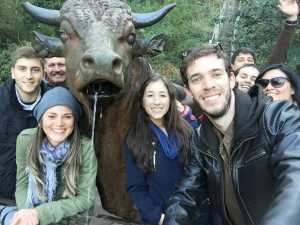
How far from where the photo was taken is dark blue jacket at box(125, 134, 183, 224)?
4691mm

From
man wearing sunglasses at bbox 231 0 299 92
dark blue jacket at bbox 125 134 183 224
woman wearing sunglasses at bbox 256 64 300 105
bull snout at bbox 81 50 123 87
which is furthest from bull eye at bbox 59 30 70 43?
man wearing sunglasses at bbox 231 0 299 92

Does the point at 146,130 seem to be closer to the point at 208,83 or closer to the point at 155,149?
the point at 155,149

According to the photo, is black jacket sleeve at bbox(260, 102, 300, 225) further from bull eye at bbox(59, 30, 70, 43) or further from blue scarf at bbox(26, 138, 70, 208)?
bull eye at bbox(59, 30, 70, 43)

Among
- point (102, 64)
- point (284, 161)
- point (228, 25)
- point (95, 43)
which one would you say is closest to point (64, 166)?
point (102, 64)

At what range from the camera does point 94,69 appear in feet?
13.2

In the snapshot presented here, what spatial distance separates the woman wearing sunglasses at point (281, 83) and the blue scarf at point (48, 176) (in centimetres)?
243

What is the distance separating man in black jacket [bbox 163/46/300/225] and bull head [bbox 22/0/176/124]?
2.48ft

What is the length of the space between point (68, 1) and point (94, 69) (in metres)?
1.29

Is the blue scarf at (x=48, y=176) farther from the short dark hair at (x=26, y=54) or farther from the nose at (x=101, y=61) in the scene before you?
the short dark hair at (x=26, y=54)

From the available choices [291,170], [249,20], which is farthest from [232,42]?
[291,170]

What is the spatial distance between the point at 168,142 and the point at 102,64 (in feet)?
3.92

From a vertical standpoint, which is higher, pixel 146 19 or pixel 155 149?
pixel 146 19

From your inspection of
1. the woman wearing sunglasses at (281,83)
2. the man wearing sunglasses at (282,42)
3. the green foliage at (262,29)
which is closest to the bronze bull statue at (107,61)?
the woman wearing sunglasses at (281,83)

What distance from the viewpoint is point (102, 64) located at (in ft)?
13.1
